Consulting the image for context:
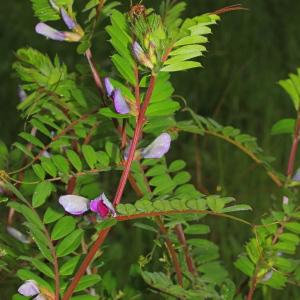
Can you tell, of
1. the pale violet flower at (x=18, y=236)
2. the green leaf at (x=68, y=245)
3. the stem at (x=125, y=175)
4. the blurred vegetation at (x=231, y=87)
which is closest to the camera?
the stem at (x=125, y=175)

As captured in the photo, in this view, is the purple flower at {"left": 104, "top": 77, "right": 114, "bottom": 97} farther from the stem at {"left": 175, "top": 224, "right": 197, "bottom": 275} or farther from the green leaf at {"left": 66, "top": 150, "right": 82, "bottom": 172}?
the stem at {"left": 175, "top": 224, "right": 197, "bottom": 275}

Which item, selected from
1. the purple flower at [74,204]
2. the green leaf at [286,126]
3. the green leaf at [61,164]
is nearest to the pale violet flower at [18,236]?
the green leaf at [61,164]

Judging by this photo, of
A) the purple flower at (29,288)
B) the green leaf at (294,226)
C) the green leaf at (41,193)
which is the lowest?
the green leaf at (294,226)

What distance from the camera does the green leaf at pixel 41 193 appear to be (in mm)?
893

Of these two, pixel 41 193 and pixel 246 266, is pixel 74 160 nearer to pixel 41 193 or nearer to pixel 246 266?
pixel 41 193

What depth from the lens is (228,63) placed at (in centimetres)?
276

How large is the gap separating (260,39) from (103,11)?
6.88 feet

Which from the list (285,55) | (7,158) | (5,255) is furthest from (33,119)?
(285,55)

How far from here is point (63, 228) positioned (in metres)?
0.90

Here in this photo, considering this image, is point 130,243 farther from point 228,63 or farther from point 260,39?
point 260,39

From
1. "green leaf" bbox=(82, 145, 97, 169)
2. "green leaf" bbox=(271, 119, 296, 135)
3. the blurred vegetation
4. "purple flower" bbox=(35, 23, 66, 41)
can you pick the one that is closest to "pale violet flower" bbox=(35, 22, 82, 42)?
"purple flower" bbox=(35, 23, 66, 41)

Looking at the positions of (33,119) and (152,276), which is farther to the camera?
(33,119)

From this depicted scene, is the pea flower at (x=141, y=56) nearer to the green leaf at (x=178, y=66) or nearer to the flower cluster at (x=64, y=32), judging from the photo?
the green leaf at (x=178, y=66)

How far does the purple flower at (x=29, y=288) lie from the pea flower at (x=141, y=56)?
0.27m
